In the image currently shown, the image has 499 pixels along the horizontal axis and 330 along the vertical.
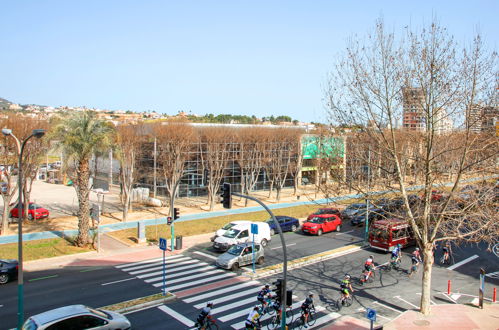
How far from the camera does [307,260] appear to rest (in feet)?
84.9

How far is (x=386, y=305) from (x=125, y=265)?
15.4 metres

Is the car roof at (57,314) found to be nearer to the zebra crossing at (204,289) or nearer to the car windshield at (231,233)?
the zebra crossing at (204,289)

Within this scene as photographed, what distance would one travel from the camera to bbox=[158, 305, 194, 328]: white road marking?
53.5ft

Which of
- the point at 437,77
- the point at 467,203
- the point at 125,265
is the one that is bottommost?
the point at 125,265

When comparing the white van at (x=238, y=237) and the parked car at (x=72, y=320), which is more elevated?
the parked car at (x=72, y=320)

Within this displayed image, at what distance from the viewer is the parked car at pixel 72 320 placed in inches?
490

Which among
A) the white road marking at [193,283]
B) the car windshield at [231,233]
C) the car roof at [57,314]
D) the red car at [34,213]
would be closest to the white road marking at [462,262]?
the car windshield at [231,233]

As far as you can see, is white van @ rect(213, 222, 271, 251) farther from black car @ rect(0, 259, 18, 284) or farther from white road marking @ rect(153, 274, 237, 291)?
black car @ rect(0, 259, 18, 284)

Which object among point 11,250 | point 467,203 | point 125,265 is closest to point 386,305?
point 467,203

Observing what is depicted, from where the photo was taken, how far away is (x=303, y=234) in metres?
34.4

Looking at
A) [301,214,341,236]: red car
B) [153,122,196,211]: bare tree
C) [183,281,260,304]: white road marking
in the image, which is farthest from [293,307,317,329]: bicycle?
[153,122,196,211]: bare tree

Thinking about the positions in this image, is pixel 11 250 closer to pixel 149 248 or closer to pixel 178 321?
pixel 149 248

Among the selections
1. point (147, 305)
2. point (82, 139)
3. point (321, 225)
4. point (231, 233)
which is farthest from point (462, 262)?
point (82, 139)

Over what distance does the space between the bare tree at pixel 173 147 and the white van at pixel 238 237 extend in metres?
14.4
